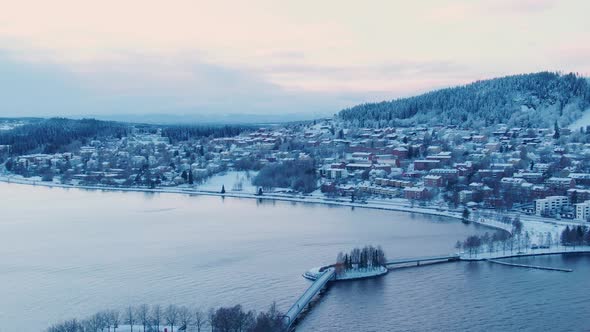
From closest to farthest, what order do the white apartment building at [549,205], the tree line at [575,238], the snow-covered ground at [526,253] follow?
the snow-covered ground at [526,253] → the tree line at [575,238] → the white apartment building at [549,205]

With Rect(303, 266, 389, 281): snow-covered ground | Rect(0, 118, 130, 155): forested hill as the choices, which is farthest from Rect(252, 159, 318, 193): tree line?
Rect(0, 118, 130, 155): forested hill

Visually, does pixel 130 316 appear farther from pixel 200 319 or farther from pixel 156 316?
pixel 200 319

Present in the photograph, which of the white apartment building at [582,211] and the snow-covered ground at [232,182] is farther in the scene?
the snow-covered ground at [232,182]

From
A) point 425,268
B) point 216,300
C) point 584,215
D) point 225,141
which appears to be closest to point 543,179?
point 584,215

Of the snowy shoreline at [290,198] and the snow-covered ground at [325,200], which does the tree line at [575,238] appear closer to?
the snow-covered ground at [325,200]

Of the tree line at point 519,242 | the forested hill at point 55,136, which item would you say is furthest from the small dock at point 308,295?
the forested hill at point 55,136
